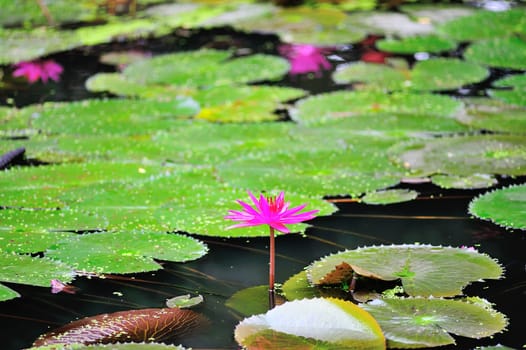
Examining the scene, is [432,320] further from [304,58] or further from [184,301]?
[304,58]

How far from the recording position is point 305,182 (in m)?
2.64

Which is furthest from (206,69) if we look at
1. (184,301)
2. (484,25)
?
(184,301)

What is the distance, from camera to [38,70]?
4.33 metres

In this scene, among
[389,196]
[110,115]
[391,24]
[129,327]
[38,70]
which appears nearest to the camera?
[129,327]

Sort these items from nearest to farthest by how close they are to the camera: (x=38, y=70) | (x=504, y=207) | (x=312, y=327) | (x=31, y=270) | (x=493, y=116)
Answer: (x=312, y=327) → (x=31, y=270) → (x=504, y=207) → (x=493, y=116) → (x=38, y=70)

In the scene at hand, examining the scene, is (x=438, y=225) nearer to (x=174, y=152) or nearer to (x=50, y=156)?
(x=174, y=152)

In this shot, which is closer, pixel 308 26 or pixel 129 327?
pixel 129 327

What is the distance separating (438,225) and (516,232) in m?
0.20

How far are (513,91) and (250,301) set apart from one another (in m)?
2.05

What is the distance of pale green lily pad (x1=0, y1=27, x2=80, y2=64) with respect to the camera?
464 centimetres

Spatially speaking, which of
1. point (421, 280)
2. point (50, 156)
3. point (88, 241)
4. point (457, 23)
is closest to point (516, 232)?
point (421, 280)

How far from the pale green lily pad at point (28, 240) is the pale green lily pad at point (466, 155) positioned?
1.12 meters

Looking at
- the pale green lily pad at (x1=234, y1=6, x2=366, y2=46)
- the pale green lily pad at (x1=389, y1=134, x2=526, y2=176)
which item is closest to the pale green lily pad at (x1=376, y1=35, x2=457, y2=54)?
the pale green lily pad at (x1=234, y1=6, x2=366, y2=46)

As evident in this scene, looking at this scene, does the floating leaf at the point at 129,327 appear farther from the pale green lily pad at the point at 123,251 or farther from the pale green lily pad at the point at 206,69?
the pale green lily pad at the point at 206,69
